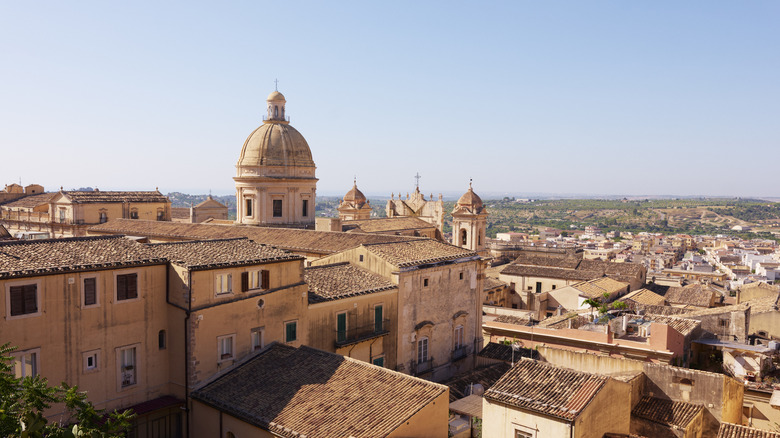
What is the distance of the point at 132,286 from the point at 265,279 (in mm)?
3995

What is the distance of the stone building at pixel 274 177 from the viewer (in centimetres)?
3900

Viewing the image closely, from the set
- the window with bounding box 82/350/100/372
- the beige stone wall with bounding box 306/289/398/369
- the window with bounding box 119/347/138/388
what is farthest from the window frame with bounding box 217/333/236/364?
the window with bounding box 82/350/100/372

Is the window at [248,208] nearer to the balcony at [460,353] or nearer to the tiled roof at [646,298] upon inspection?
the balcony at [460,353]

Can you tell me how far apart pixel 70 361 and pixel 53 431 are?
6.05m

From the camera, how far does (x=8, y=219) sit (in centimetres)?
5506

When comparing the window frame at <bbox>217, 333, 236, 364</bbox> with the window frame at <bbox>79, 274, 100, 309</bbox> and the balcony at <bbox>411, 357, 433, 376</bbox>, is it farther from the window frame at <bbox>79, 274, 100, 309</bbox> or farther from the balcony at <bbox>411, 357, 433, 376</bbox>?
the balcony at <bbox>411, 357, 433, 376</bbox>

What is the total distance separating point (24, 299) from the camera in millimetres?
14852

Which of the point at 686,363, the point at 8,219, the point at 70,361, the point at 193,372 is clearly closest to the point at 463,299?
A: the point at 686,363

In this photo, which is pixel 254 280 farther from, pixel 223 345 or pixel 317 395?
pixel 317 395

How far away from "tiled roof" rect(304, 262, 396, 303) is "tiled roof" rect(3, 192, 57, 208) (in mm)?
42833

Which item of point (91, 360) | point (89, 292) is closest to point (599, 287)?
point (91, 360)

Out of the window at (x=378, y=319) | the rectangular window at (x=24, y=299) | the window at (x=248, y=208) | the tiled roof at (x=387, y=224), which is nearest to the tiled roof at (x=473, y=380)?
the window at (x=378, y=319)

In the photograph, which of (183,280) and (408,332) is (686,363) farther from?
(183,280)

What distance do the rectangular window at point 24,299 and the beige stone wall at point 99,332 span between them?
0.11 meters
